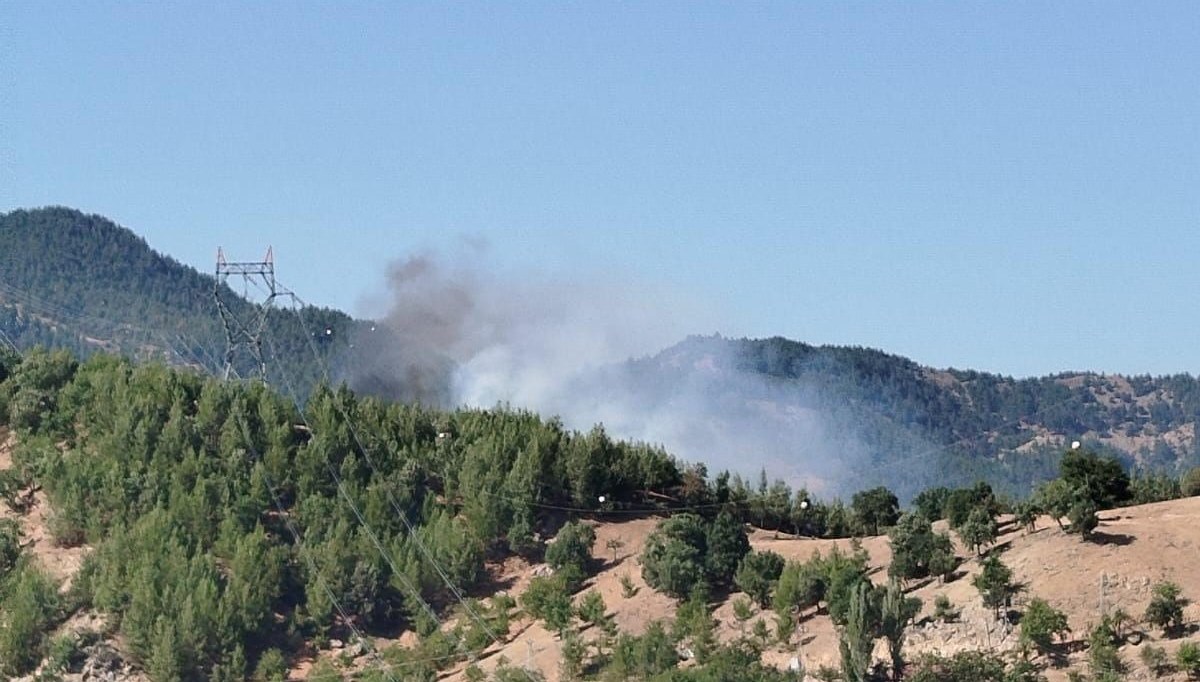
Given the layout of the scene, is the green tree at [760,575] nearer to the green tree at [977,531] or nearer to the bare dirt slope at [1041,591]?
the bare dirt slope at [1041,591]

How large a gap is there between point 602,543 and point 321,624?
580 inches

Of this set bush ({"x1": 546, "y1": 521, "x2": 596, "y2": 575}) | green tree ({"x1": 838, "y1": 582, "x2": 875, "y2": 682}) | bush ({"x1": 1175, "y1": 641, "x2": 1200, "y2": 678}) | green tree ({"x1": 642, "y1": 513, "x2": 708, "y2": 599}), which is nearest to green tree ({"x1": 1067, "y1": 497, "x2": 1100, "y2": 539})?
green tree ({"x1": 838, "y1": 582, "x2": 875, "y2": 682})

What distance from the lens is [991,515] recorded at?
99.2 meters

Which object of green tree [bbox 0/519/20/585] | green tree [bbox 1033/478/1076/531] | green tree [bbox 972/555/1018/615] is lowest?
green tree [bbox 972/555/1018/615]

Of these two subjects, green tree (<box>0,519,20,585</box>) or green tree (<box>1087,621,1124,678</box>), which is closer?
green tree (<box>1087,621,1124,678</box>)

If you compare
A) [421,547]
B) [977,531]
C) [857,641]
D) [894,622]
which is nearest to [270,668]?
[421,547]

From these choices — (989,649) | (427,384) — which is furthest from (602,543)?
(427,384)

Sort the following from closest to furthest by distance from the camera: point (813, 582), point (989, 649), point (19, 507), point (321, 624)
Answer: point (989, 649), point (813, 582), point (321, 624), point (19, 507)

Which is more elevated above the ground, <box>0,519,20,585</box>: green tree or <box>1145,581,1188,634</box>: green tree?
<box>0,519,20,585</box>: green tree

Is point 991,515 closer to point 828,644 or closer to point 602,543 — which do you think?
point 828,644

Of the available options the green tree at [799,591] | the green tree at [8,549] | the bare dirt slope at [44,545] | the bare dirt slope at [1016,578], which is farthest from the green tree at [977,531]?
the green tree at [8,549]

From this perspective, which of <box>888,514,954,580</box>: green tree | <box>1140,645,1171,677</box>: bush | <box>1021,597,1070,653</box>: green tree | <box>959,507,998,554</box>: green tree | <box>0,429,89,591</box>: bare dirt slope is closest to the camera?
<box>1140,645,1171,677</box>: bush

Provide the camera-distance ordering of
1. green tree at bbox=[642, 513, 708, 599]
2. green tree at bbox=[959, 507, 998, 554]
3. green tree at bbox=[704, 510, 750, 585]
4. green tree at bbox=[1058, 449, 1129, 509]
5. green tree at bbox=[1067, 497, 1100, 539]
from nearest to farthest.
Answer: green tree at bbox=[1067, 497, 1100, 539]
green tree at bbox=[959, 507, 998, 554]
green tree at bbox=[642, 513, 708, 599]
green tree at bbox=[704, 510, 750, 585]
green tree at bbox=[1058, 449, 1129, 509]

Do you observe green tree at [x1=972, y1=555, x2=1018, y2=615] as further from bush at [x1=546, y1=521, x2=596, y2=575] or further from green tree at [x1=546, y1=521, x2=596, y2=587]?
bush at [x1=546, y1=521, x2=596, y2=575]
